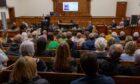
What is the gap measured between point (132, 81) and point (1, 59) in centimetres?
208

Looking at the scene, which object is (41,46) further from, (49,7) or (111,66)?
(49,7)

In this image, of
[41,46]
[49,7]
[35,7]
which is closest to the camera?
[41,46]

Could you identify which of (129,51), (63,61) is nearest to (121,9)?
(129,51)

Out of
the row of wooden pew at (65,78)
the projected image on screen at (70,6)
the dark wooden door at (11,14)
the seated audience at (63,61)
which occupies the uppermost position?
the projected image on screen at (70,6)

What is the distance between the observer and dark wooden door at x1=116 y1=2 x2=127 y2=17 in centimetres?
1423

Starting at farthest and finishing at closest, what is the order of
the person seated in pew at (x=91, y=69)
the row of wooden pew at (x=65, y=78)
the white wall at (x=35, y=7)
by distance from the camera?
the white wall at (x=35, y=7), the row of wooden pew at (x=65, y=78), the person seated in pew at (x=91, y=69)

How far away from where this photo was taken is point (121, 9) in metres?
14.4

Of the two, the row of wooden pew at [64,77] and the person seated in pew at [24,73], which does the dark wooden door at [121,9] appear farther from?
the person seated in pew at [24,73]

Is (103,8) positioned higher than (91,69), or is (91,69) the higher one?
(103,8)

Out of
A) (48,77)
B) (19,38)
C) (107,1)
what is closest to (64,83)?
(48,77)

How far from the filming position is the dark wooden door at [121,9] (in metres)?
14.2

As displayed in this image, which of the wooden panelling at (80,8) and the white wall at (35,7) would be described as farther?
the white wall at (35,7)

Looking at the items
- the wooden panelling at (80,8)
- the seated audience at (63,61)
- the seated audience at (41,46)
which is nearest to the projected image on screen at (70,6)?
the wooden panelling at (80,8)

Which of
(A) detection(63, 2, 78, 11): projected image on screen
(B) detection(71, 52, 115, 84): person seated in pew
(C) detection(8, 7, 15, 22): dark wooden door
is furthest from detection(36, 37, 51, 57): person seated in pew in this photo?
(C) detection(8, 7, 15, 22): dark wooden door
